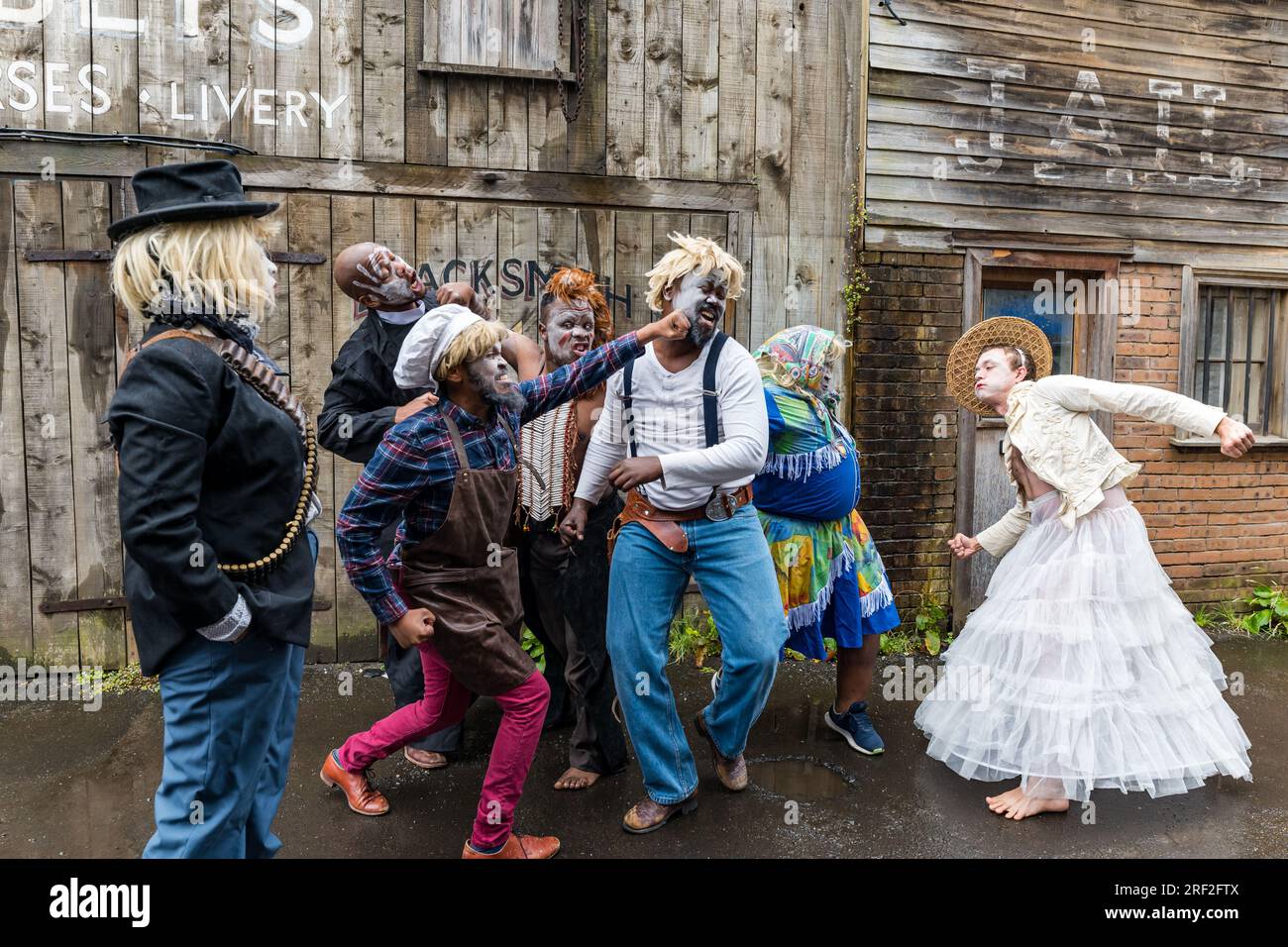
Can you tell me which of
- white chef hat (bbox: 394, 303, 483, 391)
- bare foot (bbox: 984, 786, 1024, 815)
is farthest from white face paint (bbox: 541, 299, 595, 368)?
bare foot (bbox: 984, 786, 1024, 815)

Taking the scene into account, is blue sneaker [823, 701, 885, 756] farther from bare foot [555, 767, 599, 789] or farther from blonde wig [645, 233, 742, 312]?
blonde wig [645, 233, 742, 312]

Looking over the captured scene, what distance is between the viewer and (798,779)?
4.05 m

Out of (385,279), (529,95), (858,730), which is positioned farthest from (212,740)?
(529,95)

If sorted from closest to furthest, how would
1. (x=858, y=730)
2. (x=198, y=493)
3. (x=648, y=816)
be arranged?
(x=198, y=493) < (x=648, y=816) < (x=858, y=730)

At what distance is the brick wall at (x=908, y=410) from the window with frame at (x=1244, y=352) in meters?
2.13

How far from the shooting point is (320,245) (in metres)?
5.17

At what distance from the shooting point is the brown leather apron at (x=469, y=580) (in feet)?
9.80

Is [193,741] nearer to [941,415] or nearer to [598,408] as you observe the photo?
[598,408]

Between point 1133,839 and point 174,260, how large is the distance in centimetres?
369

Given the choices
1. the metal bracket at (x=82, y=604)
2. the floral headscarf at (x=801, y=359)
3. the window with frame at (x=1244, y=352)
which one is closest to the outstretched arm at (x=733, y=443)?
the floral headscarf at (x=801, y=359)

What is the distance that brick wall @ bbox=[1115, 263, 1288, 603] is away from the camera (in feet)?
21.6

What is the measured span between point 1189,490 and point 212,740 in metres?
6.61

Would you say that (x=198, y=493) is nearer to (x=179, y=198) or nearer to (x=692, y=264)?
(x=179, y=198)

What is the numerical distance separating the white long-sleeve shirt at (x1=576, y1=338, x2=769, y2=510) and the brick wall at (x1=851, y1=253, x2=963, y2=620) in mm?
2681
